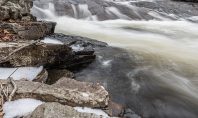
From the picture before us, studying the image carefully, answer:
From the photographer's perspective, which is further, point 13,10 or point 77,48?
point 77,48

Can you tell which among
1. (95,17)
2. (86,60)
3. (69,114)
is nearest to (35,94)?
(69,114)

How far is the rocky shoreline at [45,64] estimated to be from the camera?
14.8ft

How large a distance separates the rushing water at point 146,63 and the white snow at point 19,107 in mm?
2364

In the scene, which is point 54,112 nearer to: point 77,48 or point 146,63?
point 77,48

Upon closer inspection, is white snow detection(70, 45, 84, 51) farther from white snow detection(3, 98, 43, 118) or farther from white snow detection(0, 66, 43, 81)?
white snow detection(3, 98, 43, 118)

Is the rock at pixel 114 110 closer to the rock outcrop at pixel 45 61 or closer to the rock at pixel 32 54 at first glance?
the rock outcrop at pixel 45 61

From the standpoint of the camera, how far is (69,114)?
3836 millimetres

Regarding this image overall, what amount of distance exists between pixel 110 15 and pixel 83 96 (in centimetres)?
1118

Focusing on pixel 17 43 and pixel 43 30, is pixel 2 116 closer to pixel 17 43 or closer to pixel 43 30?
pixel 17 43

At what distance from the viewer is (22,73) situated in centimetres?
585

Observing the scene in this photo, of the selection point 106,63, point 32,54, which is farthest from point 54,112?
point 106,63

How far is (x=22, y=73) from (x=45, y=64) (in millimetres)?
987

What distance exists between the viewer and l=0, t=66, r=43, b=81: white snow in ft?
18.5

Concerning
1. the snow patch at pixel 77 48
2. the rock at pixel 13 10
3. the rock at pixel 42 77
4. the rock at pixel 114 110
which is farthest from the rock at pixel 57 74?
the rock at pixel 13 10
